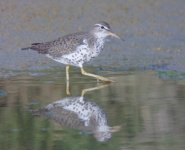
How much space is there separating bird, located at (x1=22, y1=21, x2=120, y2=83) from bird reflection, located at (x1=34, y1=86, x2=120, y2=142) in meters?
1.38

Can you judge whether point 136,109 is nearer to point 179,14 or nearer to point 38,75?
point 38,75

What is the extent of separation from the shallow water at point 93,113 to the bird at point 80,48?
→ 0.92 ft

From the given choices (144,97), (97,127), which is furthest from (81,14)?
(97,127)

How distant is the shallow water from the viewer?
8945 mm

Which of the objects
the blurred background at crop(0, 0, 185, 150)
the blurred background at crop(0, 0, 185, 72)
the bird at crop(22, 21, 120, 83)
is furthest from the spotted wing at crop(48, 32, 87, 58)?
the blurred background at crop(0, 0, 185, 72)

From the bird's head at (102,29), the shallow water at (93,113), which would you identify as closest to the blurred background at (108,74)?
the shallow water at (93,113)

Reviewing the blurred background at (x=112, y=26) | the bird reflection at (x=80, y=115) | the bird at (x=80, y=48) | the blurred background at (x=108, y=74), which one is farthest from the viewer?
the blurred background at (x=112, y=26)

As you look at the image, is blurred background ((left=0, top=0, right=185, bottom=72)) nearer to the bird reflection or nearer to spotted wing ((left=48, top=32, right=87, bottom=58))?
spotted wing ((left=48, top=32, right=87, bottom=58))

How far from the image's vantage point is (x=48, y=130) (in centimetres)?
948

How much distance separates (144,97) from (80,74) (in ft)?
7.71

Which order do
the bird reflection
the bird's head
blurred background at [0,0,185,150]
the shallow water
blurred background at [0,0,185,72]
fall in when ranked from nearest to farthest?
1. the shallow water
2. blurred background at [0,0,185,150]
3. the bird reflection
4. the bird's head
5. blurred background at [0,0,185,72]

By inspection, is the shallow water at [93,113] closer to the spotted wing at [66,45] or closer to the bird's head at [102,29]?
the spotted wing at [66,45]

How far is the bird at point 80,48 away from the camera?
40.9 feet

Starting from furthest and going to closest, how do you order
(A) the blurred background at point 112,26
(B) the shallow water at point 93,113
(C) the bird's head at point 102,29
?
(A) the blurred background at point 112,26
(C) the bird's head at point 102,29
(B) the shallow water at point 93,113
